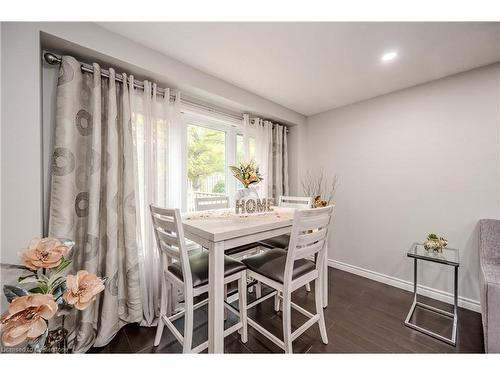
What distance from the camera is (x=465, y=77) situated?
6.63 feet

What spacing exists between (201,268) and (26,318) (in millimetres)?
850

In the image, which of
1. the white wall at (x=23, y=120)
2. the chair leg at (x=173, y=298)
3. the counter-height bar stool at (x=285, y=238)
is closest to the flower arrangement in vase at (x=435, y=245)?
the counter-height bar stool at (x=285, y=238)

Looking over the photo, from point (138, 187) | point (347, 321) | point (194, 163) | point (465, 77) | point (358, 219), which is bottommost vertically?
point (347, 321)

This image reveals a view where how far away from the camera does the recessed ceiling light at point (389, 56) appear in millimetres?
1728

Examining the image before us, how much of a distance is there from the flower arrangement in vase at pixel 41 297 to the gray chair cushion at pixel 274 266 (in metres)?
0.96

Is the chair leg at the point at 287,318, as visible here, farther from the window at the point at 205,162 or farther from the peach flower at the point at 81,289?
the window at the point at 205,162

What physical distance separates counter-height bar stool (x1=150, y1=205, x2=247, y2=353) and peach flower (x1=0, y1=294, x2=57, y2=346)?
0.60 meters

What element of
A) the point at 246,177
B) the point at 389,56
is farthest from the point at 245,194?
the point at 389,56

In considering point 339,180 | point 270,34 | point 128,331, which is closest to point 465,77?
point 339,180

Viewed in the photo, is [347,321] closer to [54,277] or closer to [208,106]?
[54,277]

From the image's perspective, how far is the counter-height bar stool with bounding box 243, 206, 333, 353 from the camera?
132cm

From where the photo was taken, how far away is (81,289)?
910 millimetres

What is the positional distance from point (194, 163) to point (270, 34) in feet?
4.88

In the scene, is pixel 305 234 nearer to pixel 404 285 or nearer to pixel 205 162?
pixel 205 162
